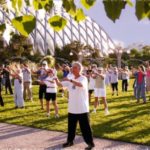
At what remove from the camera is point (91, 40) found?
3735 inches

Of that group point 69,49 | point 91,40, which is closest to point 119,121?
point 69,49

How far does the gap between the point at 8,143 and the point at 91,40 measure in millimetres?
85765

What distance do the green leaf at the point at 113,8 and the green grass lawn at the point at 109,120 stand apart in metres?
7.59

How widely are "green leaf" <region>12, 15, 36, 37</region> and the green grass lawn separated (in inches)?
291

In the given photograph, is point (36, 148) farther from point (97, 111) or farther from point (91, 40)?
point (91, 40)

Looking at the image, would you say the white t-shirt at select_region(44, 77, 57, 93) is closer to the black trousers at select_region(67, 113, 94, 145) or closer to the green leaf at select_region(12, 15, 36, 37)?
the black trousers at select_region(67, 113, 94, 145)

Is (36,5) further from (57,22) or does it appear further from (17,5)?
(57,22)

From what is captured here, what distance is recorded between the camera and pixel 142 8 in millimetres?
2094

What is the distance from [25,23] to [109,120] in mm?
10576

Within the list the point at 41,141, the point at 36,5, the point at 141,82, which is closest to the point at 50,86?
the point at 41,141

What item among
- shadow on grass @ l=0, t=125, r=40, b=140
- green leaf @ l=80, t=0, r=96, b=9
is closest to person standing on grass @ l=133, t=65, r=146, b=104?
shadow on grass @ l=0, t=125, r=40, b=140

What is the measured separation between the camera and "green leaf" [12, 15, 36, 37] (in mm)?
2383

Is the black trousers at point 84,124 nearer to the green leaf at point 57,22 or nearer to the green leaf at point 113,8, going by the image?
the green leaf at point 57,22

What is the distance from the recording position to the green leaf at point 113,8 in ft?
6.73
